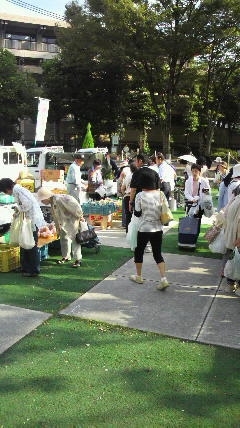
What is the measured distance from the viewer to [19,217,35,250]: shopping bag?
19.6 ft

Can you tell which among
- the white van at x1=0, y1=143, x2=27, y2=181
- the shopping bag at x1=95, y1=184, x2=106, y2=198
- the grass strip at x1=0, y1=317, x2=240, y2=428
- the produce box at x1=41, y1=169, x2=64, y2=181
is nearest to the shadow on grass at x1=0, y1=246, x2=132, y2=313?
the grass strip at x1=0, y1=317, x2=240, y2=428

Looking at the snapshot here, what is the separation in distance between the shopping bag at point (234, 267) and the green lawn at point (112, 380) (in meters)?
1.62

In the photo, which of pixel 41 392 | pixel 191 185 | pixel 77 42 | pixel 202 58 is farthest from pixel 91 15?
pixel 41 392

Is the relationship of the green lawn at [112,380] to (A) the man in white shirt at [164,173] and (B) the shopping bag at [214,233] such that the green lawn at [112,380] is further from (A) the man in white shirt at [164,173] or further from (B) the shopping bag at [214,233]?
(A) the man in white shirt at [164,173]

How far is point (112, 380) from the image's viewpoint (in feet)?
11.8

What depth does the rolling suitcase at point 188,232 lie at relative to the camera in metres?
7.84

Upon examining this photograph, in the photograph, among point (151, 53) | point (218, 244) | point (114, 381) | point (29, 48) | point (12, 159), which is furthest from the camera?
point (29, 48)

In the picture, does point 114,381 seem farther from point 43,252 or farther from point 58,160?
point 58,160

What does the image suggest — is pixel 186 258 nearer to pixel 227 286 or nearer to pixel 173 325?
pixel 227 286

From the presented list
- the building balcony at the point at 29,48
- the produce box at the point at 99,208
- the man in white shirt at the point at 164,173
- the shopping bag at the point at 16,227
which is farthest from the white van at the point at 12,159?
the building balcony at the point at 29,48

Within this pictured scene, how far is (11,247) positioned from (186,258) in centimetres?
293

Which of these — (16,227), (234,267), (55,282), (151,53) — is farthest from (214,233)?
(151,53)

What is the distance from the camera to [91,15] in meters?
25.2

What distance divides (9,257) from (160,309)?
101 inches
